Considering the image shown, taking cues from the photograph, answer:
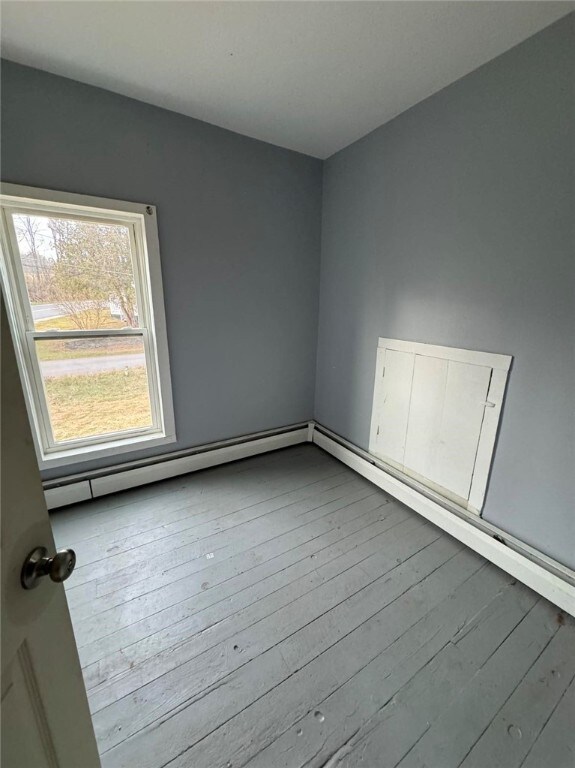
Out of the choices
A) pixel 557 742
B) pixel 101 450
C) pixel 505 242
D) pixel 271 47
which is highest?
pixel 271 47

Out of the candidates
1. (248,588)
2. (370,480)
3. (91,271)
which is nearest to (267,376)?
(370,480)

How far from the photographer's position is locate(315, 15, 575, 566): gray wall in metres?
1.36

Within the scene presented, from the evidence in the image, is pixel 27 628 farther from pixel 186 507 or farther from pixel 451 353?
pixel 451 353

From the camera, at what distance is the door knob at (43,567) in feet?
1.76

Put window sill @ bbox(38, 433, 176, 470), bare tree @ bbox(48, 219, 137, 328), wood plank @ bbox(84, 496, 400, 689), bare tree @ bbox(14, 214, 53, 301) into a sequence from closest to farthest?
wood plank @ bbox(84, 496, 400, 689) < bare tree @ bbox(14, 214, 53, 301) < bare tree @ bbox(48, 219, 137, 328) < window sill @ bbox(38, 433, 176, 470)

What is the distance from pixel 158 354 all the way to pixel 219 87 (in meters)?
1.57

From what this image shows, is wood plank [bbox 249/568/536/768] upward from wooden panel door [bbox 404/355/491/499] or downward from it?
downward

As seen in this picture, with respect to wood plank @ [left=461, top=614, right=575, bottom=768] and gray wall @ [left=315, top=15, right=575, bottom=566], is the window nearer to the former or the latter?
gray wall @ [left=315, top=15, right=575, bottom=566]

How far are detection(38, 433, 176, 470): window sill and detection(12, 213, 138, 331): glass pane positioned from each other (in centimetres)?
79

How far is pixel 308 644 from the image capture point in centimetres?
129

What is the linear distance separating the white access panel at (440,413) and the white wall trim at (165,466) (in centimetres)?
89

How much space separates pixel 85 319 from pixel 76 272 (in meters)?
0.28

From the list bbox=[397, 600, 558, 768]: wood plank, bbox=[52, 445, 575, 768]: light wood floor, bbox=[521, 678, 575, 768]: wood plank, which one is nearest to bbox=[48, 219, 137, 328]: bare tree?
bbox=[52, 445, 575, 768]: light wood floor

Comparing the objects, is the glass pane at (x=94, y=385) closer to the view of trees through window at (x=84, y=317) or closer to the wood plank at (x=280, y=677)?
the view of trees through window at (x=84, y=317)
